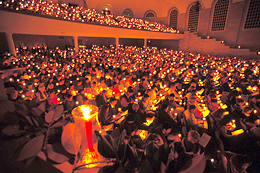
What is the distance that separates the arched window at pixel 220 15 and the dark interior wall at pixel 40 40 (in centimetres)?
1918

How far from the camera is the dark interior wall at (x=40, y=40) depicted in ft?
44.3

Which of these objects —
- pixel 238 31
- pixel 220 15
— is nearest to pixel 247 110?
pixel 238 31

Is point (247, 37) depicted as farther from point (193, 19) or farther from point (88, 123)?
point (88, 123)

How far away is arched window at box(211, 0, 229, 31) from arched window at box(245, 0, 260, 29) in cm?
241

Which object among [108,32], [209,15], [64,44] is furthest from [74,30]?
[209,15]

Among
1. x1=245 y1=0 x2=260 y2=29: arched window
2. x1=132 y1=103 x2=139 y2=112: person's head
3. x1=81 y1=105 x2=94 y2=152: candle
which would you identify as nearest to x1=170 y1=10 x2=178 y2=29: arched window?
x1=245 y1=0 x2=260 y2=29: arched window

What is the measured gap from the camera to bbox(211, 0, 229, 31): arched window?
1690 cm

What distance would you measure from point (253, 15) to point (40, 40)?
2399 cm

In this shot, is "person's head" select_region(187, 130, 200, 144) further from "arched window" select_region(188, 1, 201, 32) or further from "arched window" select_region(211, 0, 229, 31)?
"arched window" select_region(188, 1, 201, 32)

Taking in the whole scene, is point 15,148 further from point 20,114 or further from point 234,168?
point 234,168

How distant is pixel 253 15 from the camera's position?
14.8 metres

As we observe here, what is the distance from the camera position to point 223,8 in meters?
17.1

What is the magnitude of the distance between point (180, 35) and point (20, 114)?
21753 millimetres

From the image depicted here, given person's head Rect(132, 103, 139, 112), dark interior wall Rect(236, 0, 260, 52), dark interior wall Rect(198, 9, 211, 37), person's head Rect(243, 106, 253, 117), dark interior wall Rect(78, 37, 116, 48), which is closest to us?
person's head Rect(132, 103, 139, 112)
